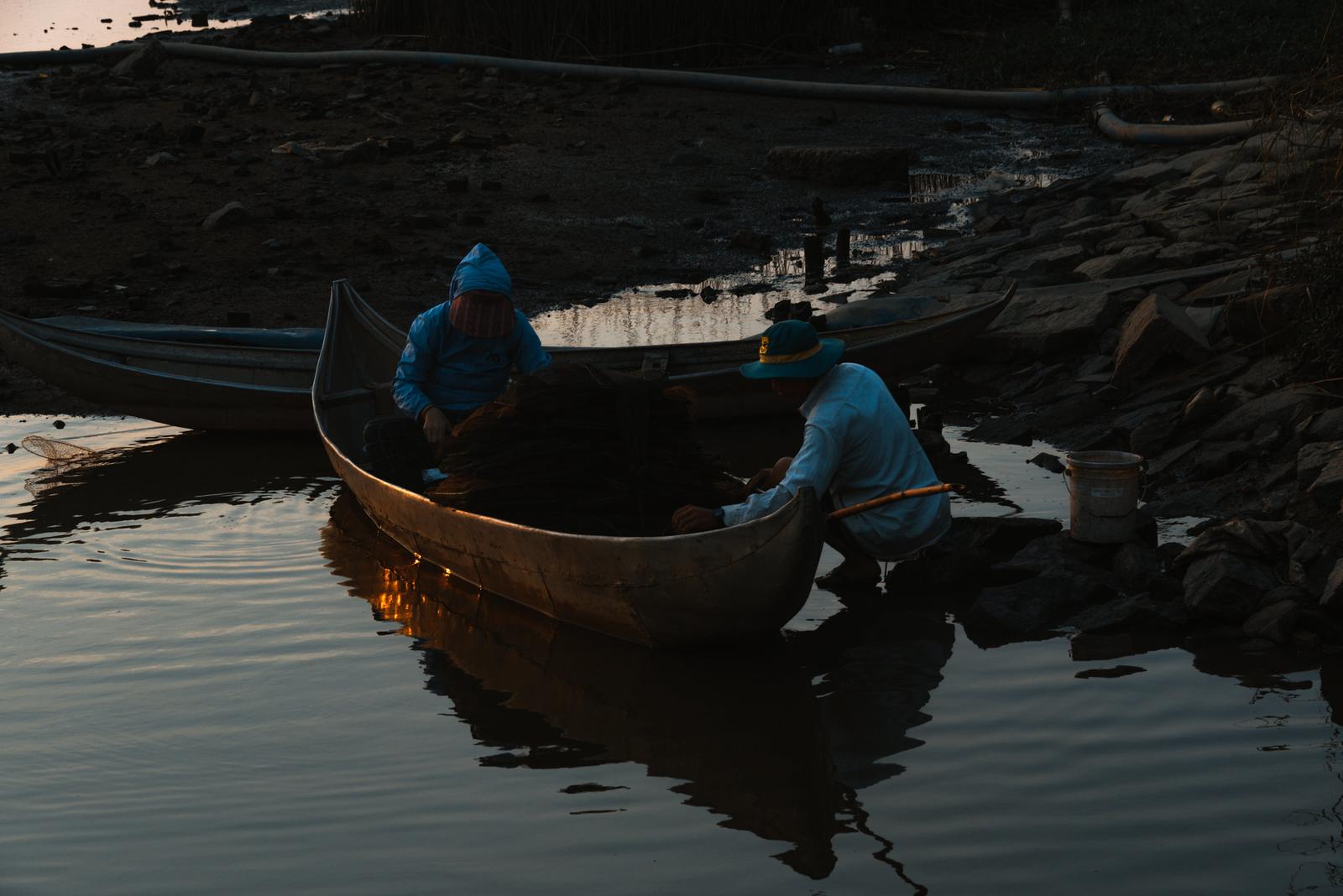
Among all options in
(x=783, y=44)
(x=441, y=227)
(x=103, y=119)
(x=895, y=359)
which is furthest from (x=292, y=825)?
(x=783, y=44)

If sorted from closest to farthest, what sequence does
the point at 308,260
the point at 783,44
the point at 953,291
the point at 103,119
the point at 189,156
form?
the point at 953,291 → the point at 308,260 → the point at 189,156 → the point at 103,119 → the point at 783,44

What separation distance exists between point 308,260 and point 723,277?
3.88m

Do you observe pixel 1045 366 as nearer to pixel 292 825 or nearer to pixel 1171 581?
pixel 1171 581

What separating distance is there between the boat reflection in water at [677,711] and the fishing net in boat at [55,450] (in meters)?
3.52

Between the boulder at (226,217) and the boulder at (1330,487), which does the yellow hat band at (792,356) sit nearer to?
the boulder at (1330,487)

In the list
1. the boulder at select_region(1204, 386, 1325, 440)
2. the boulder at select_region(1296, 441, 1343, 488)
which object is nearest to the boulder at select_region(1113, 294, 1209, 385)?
the boulder at select_region(1204, 386, 1325, 440)

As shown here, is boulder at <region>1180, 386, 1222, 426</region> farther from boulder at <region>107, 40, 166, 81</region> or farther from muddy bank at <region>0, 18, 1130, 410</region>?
boulder at <region>107, 40, 166, 81</region>

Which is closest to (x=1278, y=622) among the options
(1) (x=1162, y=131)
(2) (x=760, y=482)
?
(2) (x=760, y=482)

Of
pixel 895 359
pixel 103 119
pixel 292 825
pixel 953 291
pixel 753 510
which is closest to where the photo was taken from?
pixel 292 825

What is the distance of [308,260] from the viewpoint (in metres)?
12.9

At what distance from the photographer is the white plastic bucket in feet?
20.1

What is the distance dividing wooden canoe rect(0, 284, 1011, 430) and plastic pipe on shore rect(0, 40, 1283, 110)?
10629 mm

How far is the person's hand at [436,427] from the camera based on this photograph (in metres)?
7.23

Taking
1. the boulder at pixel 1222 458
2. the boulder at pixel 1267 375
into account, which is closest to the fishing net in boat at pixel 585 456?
the boulder at pixel 1222 458
